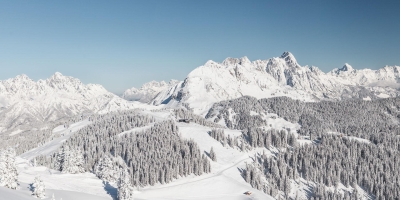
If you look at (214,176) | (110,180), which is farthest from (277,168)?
(110,180)

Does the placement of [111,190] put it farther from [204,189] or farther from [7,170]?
[204,189]

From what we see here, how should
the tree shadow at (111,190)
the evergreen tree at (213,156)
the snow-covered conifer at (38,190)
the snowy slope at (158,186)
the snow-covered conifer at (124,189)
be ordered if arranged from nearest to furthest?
the snow-covered conifer at (38,190), the snow-covered conifer at (124,189), the snowy slope at (158,186), the tree shadow at (111,190), the evergreen tree at (213,156)

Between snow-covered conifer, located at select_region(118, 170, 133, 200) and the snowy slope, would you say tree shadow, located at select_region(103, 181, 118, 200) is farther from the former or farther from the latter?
snow-covered conifer, located at select_region(118, 170, 133, 200)

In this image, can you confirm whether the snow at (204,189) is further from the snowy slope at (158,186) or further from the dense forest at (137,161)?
the dense forest at (137,161)

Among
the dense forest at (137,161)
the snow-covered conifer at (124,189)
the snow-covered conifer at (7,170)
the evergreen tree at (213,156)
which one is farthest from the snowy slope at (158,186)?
the snow-covered conifer at (124,189)

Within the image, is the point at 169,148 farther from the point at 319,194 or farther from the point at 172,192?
the point at 319,194

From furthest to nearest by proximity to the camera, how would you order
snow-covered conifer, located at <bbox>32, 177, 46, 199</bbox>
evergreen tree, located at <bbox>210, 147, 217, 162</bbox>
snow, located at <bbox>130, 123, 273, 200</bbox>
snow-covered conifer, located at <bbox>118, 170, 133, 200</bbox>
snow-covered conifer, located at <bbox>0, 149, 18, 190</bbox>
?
evergreen tree, located at <bbox>210, 147, 217, 162</bbox>
snow, located at <bbox>130, 123, 273, 200</bbox>
snow-covered conifer, located at <bbox>118, 170, 133, 200</bbox>
snow-covered conifer, located at <bbox>0, 149, 18, 190</bbox>
snow-covered conifer, located at <bbox>32, 177, 46, 199</bbox>

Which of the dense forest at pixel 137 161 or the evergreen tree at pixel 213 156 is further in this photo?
the evergreen tree at pixel 213 156

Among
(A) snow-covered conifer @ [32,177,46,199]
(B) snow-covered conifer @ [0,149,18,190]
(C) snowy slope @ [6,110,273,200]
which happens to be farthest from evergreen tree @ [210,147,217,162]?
(B) snow-covered conifer @ [0,149,18,190]
